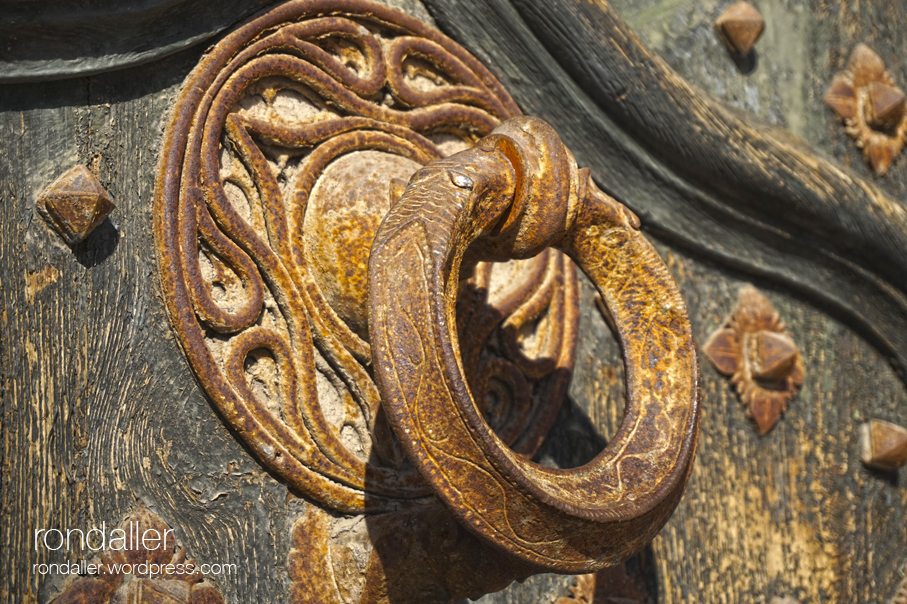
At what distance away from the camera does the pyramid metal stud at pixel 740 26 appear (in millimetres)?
982

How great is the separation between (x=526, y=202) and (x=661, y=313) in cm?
15

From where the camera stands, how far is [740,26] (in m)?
0.98

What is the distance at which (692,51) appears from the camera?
98cm

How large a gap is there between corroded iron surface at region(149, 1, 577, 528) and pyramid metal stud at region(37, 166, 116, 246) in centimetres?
4

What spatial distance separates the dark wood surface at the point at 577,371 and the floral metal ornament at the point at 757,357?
2 cm

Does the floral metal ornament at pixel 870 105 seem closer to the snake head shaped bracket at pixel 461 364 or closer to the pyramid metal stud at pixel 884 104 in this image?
the pyramid metal stud at pixel 884 104

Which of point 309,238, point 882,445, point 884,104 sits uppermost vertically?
point 884,104

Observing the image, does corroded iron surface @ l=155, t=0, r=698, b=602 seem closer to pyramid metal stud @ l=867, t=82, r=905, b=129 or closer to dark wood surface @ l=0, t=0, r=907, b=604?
dark wood surface @ l=0, t=0, r=907, b=604

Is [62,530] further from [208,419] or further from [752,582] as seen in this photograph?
[752,582]

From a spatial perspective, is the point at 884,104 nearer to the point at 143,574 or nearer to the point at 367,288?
the point at 367,288

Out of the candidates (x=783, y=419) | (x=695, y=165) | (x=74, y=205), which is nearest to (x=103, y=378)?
(x=74, y=205)

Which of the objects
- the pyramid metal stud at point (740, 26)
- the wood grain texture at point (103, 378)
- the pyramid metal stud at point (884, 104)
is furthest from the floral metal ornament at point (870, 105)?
the wood grain texture at point (103, 378)

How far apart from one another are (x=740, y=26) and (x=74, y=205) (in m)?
0.80

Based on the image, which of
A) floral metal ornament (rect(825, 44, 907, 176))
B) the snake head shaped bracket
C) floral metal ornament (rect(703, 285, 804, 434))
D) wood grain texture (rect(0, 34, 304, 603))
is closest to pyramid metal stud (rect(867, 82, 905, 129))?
floral metal ornament (rect(825, 44, 907, 176))
